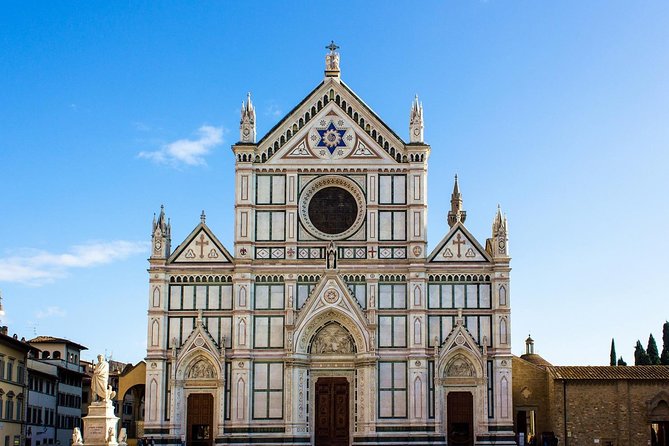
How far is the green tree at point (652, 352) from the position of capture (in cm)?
6253

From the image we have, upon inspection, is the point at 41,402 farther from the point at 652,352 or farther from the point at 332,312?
the point at 652,352

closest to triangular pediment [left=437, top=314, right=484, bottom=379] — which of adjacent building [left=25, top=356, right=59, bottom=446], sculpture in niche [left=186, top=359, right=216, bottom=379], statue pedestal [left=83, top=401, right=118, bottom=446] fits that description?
sculpture in niche [left=186, top=359, right=216, bottom=379]

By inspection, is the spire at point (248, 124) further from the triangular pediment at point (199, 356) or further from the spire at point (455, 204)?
the spire at point (455, 204)

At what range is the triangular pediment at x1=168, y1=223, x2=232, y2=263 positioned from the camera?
4700 cm

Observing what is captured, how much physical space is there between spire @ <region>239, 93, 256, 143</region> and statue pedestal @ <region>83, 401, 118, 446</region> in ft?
54.9

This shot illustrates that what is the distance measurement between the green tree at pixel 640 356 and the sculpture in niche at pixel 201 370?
30.2m

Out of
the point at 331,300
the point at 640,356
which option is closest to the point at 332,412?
the point at 331,300

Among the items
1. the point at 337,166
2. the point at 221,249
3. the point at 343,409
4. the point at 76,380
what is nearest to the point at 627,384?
the point at 343,409

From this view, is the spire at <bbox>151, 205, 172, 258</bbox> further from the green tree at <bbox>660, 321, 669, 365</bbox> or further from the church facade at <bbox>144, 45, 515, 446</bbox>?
the green tree at <bbox>660, 321, 669, 365</bbox>

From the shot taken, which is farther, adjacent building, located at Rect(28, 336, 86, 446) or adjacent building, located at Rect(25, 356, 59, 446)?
adjacent building, located at Rect(28, 336, 86, 446)

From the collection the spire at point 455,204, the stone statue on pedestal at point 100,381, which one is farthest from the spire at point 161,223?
the spire at point 455,204

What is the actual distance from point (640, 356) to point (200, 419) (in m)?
30.9

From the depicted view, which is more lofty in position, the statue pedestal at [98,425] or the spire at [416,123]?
the spire at [416,123]

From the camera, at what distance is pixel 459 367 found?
152 feet
